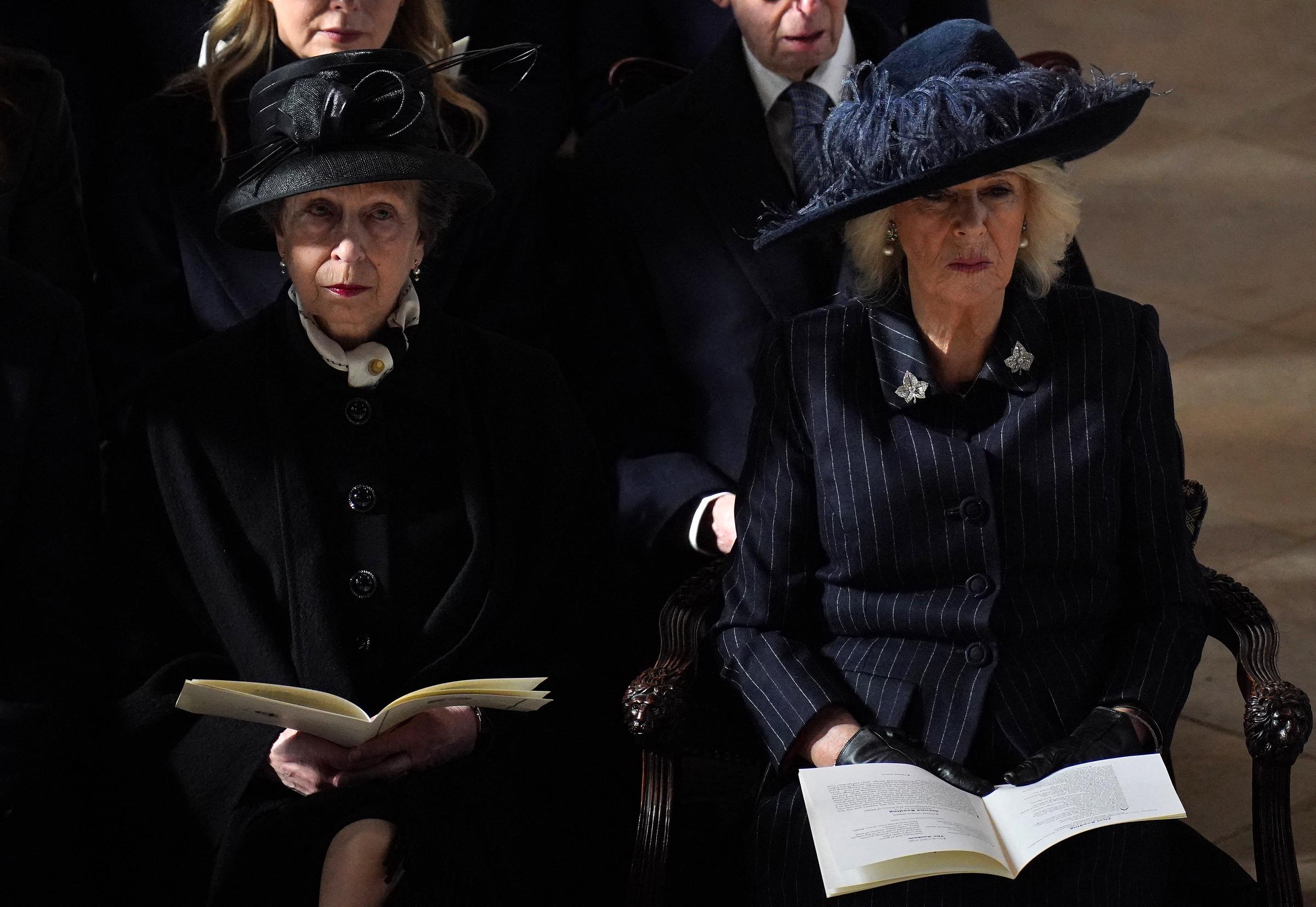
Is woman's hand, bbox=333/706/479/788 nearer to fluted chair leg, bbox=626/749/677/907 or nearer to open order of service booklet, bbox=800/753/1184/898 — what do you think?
fluted chair leg, bbox=626/749/677/907

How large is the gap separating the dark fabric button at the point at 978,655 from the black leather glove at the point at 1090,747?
0.16 meters

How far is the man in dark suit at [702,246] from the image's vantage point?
11.2 feet

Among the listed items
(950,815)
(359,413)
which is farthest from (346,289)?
(950,815)

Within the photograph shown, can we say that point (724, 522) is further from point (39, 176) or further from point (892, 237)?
point (39, 176)

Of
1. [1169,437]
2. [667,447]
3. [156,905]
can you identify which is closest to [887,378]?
[1169,437]

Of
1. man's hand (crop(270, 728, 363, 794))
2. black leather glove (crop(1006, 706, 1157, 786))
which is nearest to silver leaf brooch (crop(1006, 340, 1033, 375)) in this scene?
black leather glove (crop(1006, 706, 1157, 786))

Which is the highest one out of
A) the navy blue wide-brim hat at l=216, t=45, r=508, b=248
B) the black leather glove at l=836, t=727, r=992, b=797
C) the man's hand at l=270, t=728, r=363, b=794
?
the navy blue wide-brim hat at l=216, t=45, r=508, b=248

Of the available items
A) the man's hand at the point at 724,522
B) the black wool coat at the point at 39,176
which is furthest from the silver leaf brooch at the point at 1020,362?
the black wool coat at the point at 39,176

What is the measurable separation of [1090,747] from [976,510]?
0.39 m

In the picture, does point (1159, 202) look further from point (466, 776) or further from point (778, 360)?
point (466, 776)

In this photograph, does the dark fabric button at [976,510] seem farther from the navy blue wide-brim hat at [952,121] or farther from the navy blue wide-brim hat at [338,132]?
the navy blue wide-brim hat at [338,132]

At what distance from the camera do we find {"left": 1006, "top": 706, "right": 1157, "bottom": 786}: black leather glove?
243 centimetres

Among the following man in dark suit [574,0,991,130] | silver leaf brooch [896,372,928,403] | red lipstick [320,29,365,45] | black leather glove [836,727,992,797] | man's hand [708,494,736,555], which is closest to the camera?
black leather glove [836,727,992,797]

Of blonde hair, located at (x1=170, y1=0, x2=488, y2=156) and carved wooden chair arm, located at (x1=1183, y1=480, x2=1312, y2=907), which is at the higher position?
blonde hair, located at (x1=170, y1=0, x2=488, y2=156)
